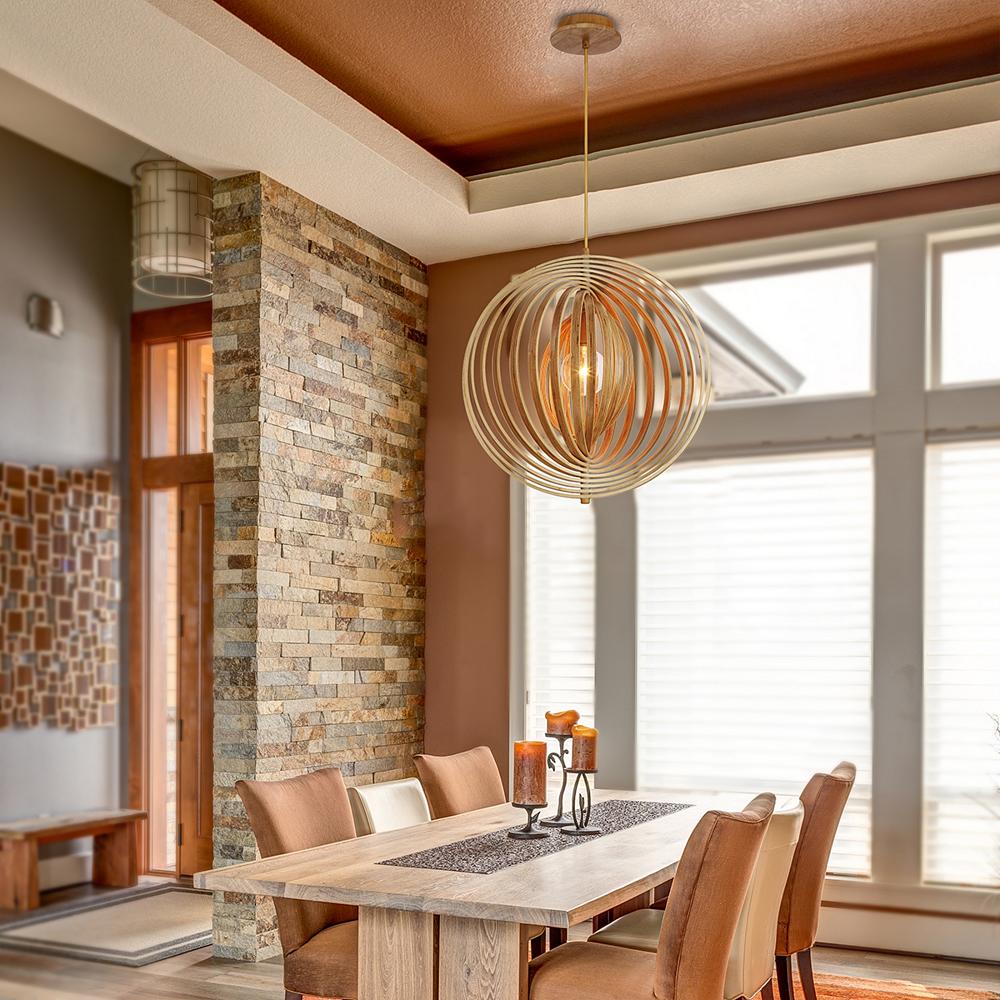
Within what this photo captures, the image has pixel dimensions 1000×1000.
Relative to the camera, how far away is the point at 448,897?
249 cm

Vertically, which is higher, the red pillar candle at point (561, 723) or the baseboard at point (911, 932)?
the red pillar candle at point (561, 723)

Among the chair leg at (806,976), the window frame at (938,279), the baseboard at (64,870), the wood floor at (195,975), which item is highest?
the window frame at (938,279)

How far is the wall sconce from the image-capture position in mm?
6086

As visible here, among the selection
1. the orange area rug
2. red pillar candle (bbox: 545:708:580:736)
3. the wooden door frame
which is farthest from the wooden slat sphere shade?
the wooden door frame

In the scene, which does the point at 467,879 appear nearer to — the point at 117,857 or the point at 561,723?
the point at 561,723

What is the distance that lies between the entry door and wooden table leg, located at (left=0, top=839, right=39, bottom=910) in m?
0.84

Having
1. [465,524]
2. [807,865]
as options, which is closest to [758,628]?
[465,524]

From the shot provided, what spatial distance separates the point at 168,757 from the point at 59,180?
10.4 ft

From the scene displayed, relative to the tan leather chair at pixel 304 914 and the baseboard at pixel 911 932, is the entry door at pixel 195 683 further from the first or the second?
the baseboard at pixel 911 932

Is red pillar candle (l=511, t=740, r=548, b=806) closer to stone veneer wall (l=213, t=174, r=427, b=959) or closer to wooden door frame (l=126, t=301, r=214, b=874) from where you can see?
stone veneer wall (l=213, t=174, r=427, b=959)

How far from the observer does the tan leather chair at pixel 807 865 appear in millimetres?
3379

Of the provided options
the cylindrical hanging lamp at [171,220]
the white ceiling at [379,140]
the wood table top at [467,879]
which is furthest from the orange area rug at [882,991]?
the cylindrical hanging lamp at [171,220]

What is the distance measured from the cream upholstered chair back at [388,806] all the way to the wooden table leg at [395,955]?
78 centimetres

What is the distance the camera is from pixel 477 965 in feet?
8.39
